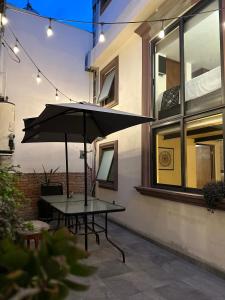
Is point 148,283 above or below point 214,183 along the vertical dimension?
below

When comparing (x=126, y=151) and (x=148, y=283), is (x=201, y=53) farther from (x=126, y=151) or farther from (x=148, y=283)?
(x=148, y=283)

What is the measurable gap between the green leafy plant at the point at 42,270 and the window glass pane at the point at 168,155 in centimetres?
338

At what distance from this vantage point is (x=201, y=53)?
3.77 metres

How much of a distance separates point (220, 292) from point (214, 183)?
116 centimetres

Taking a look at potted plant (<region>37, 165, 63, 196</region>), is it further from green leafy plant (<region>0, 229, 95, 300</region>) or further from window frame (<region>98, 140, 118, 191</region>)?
green leafy plant (<region>0, 229, 95, 300</region>)

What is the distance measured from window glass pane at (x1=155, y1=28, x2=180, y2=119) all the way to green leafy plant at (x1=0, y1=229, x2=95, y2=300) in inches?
136

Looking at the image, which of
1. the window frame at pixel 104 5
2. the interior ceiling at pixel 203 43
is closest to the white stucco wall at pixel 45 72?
the window frame at pixel 104 5

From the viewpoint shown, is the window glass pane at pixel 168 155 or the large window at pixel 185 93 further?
the window glass pane at pixel 168 155

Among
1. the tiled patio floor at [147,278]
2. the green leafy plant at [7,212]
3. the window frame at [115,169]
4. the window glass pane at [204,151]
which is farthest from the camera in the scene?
the window frame at [115,169]

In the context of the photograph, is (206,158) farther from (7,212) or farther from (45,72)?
(7,212)

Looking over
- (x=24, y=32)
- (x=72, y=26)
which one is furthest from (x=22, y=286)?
(x=72, y=26)

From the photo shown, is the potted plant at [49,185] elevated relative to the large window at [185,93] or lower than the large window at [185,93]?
lower

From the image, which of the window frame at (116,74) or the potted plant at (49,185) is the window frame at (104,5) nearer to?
the window frame at (116,74)

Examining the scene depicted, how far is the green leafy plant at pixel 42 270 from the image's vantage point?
1.84 ft
